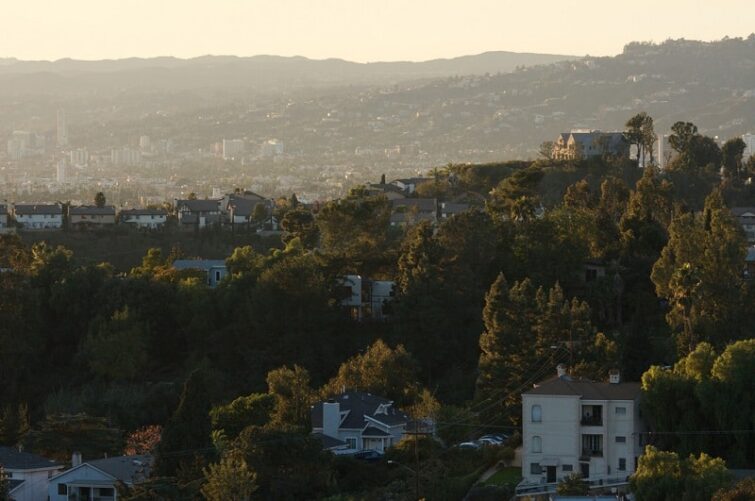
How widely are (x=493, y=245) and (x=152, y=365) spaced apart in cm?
1172

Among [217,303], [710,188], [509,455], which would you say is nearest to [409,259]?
[217,303]

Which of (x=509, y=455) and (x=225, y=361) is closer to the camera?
(x=509, y=455)

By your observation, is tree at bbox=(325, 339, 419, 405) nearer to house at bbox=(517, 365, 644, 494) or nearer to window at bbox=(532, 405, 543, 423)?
window at bbox=(532, 405, 543, 423)

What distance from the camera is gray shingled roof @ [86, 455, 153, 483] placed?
41750 mm

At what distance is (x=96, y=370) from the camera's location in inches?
2298

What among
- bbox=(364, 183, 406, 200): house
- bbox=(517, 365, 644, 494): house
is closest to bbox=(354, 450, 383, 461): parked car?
bbox=(517, 365, 644, 494): house

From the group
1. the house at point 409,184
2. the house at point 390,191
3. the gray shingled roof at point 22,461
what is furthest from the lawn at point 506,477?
the house at point 409,184

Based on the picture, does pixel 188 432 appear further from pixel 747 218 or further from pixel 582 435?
pixel 747 218

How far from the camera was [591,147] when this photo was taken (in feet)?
285

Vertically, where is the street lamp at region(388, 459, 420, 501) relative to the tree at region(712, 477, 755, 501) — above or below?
below

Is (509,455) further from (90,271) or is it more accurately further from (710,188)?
(710,188)

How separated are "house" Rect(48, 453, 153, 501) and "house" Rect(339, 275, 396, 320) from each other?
19.3 metres

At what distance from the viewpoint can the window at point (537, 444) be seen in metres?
42.9

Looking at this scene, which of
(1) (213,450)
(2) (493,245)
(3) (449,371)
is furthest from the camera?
(2) (493,245)
